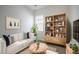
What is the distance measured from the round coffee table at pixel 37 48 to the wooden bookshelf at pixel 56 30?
200 mm

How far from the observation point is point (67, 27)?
5.68 ft

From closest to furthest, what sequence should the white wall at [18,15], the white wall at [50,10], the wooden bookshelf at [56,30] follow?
the white wall at [18,15]
the white wall at [50,10]
the wooden bookshelf at [56,30]

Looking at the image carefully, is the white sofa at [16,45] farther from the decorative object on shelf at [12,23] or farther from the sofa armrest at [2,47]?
the decorative object on shelf at [12,23]

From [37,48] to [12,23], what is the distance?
2.42 feet

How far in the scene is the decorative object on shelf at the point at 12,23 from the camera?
147 centimetres

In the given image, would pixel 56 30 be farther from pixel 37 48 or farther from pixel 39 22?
pixel 37 48

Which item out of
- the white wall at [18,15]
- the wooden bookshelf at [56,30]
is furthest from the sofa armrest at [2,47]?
the wooden bookshelf at [56,30]

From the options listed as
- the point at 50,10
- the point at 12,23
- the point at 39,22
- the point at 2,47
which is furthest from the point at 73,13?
the point at 2,47

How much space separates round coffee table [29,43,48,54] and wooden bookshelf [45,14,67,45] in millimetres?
200

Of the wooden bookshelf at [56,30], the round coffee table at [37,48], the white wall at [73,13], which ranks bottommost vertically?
the round coffee table at [37,48]

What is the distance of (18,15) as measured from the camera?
1549 mm

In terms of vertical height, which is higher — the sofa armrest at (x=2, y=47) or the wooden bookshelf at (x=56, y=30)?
the wooden bookshelf at (x=56, y=30)
